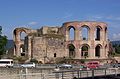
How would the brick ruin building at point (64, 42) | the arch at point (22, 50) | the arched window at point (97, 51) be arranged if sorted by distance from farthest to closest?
the arch at point (22, 50) → the arched window at point (97, 51) → the brick ruin building at point (64, 42)

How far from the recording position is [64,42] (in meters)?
101

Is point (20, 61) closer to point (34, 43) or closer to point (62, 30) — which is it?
point (34, 43)

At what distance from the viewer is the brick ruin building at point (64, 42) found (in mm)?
97375

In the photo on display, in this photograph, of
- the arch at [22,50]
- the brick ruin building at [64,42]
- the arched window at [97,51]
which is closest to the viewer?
the brick ruin building at [64,42]

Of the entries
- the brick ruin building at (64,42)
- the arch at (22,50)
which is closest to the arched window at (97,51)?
the brick ruin building at (64,42)

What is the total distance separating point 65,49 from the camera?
101 meters

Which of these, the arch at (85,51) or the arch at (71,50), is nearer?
the arch at (85,51)

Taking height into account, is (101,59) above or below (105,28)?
below

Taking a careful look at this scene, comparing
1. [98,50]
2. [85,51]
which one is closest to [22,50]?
[85,51]

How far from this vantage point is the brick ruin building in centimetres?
9738

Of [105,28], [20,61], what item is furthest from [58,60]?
[105,28]

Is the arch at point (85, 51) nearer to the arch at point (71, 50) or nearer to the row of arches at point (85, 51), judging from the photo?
the row of arches at point (85, 51)

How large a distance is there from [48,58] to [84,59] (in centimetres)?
Result: 883

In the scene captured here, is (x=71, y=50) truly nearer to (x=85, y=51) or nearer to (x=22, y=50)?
(x=85, y=51)
